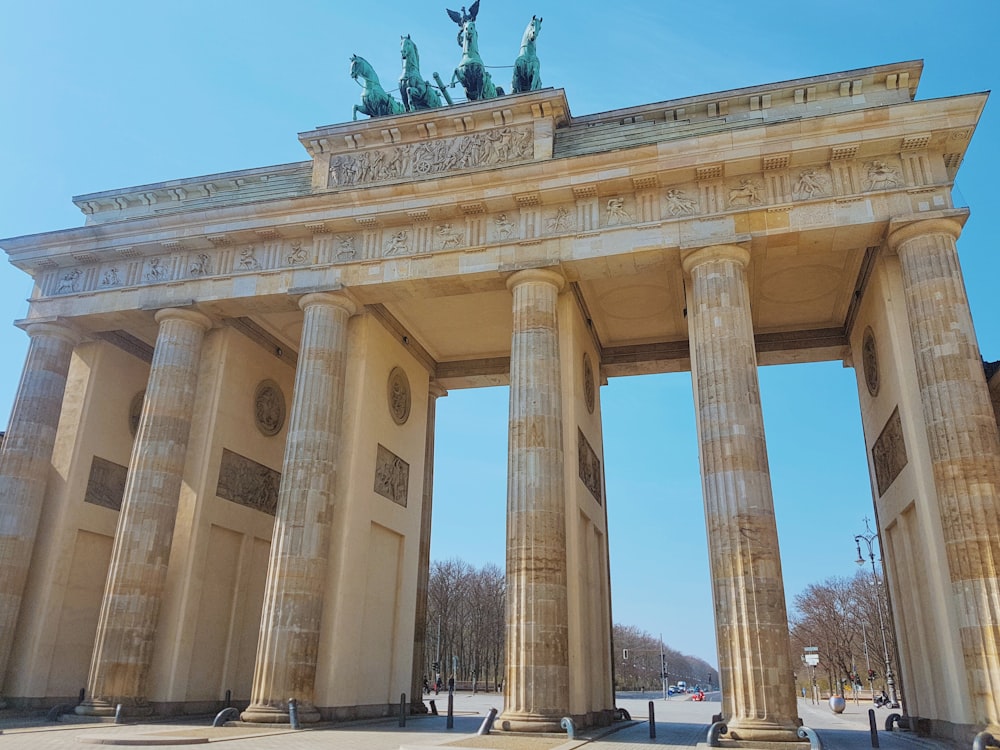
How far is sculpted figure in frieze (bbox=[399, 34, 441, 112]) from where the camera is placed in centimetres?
2289

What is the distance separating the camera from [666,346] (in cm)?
2448

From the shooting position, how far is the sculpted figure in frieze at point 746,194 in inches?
693

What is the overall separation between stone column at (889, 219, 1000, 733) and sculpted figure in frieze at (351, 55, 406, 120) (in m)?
14.6

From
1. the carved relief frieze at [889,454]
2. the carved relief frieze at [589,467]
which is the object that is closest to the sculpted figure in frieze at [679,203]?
the carved relief frieze at [589,467]

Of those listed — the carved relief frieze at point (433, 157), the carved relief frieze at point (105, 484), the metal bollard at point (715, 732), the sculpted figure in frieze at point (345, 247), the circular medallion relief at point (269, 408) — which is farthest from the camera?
the circular medallion relief at point (269, 408)

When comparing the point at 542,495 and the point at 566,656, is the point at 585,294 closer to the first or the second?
the point at 542,495

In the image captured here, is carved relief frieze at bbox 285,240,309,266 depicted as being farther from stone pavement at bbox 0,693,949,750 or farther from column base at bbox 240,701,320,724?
stone pavement at bbox 0,693,949,750

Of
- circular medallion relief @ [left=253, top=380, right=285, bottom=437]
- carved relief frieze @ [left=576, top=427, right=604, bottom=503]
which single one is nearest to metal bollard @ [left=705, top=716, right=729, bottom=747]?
carved relief frieze @ [left=576, top=427, right=604, bottom=503]

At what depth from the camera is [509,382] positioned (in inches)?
797

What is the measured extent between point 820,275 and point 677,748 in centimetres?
1246

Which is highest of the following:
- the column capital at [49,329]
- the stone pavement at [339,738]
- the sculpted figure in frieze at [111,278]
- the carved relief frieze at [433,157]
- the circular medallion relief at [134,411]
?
the carved relief frieze at [433,157]

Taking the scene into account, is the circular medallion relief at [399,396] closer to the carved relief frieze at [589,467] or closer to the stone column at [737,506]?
the carved relief frieze at [589,467]

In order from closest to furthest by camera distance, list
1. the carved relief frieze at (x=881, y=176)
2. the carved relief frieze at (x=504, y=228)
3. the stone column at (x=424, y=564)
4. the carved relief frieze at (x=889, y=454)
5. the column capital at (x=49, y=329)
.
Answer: the carved relief frieze at (x=881, y=176) < the carved relief frieze at (x=889, y=454) < the carved relief frieze at (x=504, y=228) < the column capital at (x=49, y=329) < the stone column at (x=424, y=564)

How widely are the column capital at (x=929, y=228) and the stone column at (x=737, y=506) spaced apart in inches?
129
